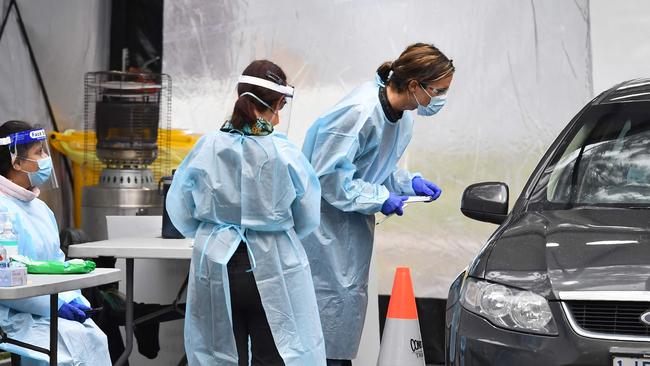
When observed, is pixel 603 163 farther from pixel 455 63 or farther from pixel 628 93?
pixel 455 63

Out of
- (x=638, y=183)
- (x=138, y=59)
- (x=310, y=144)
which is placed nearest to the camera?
(x=638, y=183)

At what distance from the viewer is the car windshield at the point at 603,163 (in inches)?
157

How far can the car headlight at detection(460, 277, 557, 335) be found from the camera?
3258 mm

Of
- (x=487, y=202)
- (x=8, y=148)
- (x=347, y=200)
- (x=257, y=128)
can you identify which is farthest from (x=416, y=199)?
(x=8, y=148)

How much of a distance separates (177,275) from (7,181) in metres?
2.01

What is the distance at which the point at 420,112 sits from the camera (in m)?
5.24

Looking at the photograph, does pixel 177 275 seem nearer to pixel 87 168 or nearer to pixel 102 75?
pixel 87 168

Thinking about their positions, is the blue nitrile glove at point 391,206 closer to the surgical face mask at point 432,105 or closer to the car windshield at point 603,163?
the surgical face mask at point 432,105

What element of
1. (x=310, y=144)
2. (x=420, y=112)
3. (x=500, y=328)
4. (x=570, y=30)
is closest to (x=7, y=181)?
(x=310, y=144)

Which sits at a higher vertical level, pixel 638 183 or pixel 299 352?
pixel 638 183

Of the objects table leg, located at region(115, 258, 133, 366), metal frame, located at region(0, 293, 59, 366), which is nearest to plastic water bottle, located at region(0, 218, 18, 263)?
metal frame, located at region(0, 293, 59, 366)

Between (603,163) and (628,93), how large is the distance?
1.31ft

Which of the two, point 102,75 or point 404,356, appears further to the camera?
point 102,75

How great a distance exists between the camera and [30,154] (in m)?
4.76
